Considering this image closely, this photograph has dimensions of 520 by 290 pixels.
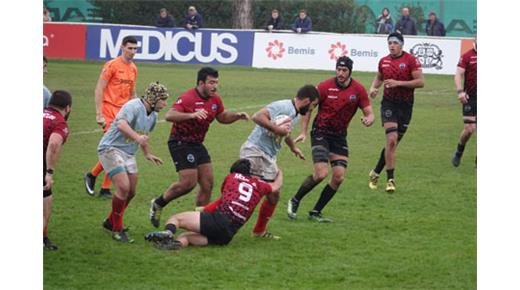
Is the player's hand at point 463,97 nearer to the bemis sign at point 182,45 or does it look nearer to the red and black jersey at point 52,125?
the red and black jersey at point 52,125

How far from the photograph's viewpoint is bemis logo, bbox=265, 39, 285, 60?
27.8 m

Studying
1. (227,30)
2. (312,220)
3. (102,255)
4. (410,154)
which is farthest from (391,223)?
(227,30)

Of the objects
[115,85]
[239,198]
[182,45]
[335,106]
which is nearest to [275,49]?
[182,45]

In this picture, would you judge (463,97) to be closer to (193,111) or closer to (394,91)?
(394,91)

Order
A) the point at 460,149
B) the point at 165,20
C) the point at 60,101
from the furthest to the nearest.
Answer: the point at 165,20 < the point at 460,149 < the point at 60,101

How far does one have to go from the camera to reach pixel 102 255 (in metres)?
8.99

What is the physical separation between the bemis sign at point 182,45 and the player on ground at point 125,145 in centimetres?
1847

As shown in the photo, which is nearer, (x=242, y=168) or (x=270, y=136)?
(x=242, y=168)

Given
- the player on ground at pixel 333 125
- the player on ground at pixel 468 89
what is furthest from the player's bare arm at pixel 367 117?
the player on ground at pixel 468 89

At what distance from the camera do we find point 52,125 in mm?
8531

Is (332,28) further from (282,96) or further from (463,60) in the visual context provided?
(463,60)

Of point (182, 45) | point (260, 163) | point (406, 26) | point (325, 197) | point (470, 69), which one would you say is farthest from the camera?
point (182, 45)

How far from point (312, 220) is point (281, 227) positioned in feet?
1.66

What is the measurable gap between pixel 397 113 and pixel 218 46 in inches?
620
